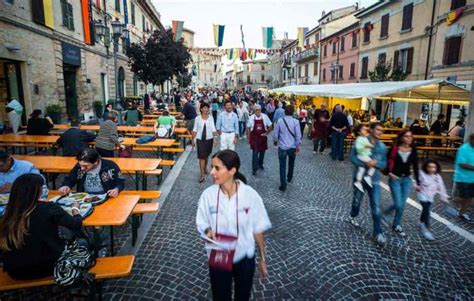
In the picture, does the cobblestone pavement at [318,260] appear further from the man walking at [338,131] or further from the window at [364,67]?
the window at [364,67]

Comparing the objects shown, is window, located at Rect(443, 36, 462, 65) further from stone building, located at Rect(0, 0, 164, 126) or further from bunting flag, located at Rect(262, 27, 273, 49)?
stone building, located at Rect(0, 0, 164, 126)

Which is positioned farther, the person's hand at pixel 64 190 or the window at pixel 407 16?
the window at pixel 407 16

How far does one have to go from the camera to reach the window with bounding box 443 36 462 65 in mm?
15812

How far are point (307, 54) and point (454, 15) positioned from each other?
23.8m

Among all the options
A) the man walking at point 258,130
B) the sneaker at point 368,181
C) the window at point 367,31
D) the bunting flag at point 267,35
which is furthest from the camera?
the window at point 367,31

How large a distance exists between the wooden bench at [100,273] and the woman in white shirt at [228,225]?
3.48ft

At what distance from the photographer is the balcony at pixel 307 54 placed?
3633cm

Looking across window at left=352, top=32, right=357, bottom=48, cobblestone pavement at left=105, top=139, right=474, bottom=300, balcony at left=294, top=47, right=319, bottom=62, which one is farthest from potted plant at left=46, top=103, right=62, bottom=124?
balcony at left=294, top=47, right=319, bottom=62

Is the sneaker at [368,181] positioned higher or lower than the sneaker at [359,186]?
higher

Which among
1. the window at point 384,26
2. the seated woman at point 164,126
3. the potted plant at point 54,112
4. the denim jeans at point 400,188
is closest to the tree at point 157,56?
the potted plant at point 54,112

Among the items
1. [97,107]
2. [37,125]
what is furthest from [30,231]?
[97,107]

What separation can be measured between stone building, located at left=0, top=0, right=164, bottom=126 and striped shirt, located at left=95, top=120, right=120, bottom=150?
24.2ft

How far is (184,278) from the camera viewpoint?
11.6 feet

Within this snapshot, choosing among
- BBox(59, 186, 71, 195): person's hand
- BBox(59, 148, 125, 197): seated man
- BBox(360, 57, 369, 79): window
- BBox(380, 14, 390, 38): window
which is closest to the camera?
BBox(59, 186, 71, 195): person's hand
